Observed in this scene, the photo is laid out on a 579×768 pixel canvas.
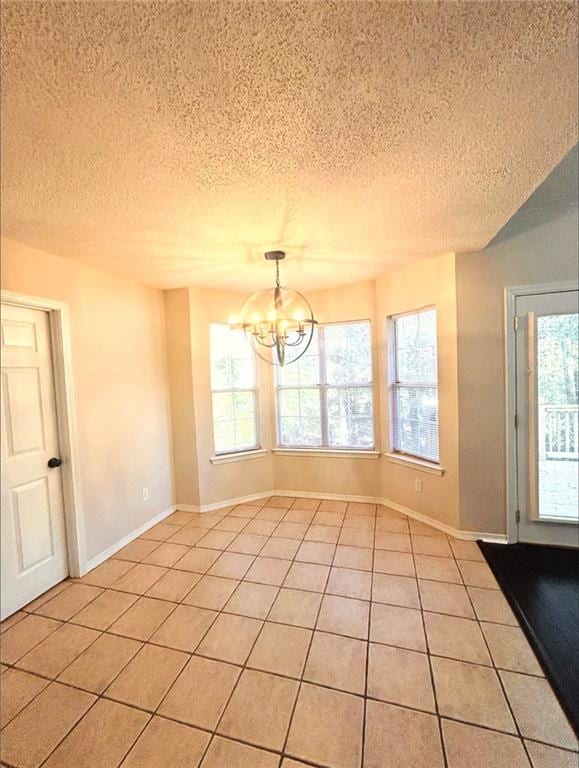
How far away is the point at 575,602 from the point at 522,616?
432 mm

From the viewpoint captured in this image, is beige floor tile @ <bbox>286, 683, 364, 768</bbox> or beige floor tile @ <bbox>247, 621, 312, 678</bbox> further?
beige floor tile @ <bbox>247, 621, 312, 678</bbox>

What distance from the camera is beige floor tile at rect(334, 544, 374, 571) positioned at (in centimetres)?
246

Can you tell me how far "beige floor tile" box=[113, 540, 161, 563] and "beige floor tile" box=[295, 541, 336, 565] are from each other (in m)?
1.30

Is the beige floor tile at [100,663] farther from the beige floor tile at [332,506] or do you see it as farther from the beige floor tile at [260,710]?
the beige floor tile at [332,506]

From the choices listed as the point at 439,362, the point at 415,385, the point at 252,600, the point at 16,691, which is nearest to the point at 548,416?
the point at 439,362

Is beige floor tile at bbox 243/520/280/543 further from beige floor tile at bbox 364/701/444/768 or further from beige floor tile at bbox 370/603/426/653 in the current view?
beige floor tile at bbox 364/701/444/768

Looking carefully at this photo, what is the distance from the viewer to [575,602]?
6.54ft

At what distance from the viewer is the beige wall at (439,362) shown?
108 inches

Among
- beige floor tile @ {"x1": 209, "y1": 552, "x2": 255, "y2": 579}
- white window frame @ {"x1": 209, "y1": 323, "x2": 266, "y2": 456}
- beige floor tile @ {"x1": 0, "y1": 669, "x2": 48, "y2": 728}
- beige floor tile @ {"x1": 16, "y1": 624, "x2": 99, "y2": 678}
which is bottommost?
beige floor tile @ {"x1": 209, "y1": 552, "x2": 255, "y2": 579}

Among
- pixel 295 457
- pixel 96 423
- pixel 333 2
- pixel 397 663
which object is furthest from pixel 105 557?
pixel 333 2

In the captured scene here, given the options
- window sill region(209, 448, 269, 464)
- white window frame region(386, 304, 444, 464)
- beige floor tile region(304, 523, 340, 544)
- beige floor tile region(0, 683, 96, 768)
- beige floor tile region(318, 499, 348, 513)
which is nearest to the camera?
beige floor tile region(0, 683, 96, 768)

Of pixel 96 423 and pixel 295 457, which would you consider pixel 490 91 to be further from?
pixel 295 457

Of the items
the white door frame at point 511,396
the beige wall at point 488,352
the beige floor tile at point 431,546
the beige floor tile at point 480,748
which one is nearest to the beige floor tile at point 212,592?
the beige floor tile at point 480,748

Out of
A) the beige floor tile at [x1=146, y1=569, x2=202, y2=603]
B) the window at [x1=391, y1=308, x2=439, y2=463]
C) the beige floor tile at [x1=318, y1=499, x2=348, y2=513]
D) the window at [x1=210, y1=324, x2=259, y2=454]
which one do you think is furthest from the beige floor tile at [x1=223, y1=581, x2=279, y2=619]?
the window at [x1=391, y1=308, x2=439, y2=463]
